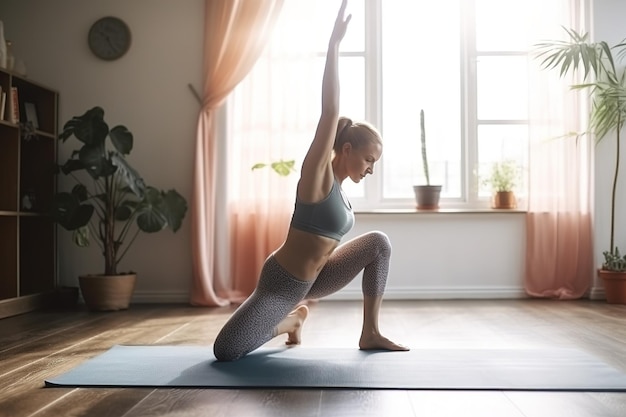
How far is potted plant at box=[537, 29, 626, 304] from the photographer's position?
15.0ft

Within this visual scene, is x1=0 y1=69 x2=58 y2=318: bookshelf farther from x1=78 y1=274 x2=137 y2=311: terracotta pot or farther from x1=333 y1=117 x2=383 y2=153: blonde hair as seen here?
x1=333 y1=117 x2=383 y2=153: blonde hair

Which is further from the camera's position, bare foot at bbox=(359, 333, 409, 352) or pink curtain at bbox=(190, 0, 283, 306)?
pink curtain at bbox=(190, 0, 283, 306)

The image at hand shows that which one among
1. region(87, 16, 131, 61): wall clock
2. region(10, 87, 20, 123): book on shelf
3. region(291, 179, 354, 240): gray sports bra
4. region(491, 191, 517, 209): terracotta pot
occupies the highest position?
region(87, 16, 131, 61): wall clock

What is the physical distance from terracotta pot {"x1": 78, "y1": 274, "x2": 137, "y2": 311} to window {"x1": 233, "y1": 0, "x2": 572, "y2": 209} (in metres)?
1.77

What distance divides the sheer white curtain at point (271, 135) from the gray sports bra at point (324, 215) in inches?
91.4

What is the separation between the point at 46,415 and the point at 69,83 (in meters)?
3.55

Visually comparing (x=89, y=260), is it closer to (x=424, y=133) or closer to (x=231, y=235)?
(x=231, y=235)

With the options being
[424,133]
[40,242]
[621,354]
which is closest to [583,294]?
[424,133]

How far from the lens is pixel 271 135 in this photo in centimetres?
480

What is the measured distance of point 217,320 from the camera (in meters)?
3.88

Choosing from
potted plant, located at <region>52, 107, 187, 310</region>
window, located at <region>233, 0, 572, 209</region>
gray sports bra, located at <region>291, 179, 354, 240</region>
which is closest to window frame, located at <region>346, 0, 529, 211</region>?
window, located at <region>233, 0, 572, 209</region>

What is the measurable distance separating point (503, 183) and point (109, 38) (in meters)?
2.99

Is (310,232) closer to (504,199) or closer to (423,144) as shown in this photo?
(423,144)

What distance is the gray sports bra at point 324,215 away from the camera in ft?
7.82
